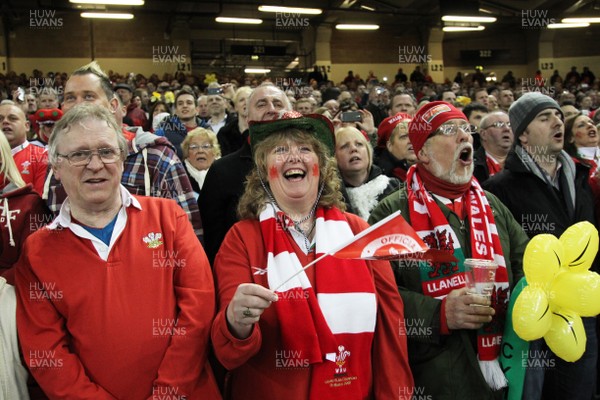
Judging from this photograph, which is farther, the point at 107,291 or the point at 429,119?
the point at 429,119

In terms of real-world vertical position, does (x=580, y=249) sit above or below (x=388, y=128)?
below

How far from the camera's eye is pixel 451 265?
8.47 feet

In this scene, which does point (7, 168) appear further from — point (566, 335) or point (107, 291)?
point (566, 335)

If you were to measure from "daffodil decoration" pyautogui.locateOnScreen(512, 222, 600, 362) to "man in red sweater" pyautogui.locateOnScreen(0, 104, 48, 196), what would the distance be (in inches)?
109

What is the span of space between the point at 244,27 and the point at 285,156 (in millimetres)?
22317

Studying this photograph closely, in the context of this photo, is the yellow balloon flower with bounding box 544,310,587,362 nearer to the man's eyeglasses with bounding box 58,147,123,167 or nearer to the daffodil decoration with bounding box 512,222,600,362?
the daffodil decoration with bounding box 512,222,600,362

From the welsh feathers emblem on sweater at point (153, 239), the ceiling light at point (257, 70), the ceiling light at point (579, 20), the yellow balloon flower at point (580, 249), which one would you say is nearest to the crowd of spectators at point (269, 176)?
the welsh feathers emblem on sweater at point (153, 239)

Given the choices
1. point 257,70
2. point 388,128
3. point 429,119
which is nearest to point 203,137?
point 388,128

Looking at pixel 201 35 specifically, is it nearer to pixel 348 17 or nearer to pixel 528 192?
pixel 348 17

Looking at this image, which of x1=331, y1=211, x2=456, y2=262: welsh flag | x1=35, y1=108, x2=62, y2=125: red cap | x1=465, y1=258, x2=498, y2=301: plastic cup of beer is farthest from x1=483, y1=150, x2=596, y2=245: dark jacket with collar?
x1=35, y1=108, x2=62, y2=125: red cap

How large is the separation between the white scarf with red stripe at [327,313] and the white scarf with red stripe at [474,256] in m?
0.49

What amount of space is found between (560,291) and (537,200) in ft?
2.93

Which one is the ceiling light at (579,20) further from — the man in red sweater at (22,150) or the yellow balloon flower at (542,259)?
the yellow balloon flower at (542,259)

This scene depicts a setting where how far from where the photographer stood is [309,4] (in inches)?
800
